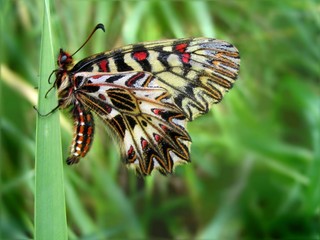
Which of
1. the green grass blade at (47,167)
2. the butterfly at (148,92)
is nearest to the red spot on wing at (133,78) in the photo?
the butterfly at (148,92)

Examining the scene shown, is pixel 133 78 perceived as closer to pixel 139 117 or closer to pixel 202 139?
pixel 139 117

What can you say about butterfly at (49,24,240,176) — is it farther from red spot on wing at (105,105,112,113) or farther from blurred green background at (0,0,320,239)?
blurred green background at (0,0,320,239)

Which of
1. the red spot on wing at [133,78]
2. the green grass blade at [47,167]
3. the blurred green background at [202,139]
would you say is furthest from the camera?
the blurred green background at [202,139]

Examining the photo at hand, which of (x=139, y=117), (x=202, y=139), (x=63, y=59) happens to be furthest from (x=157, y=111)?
(x=202, y=139)

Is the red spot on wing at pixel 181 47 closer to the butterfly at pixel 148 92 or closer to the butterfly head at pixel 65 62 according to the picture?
the butterfly at pixel 148 92

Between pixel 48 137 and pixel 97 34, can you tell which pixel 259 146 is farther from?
pixel 48 137

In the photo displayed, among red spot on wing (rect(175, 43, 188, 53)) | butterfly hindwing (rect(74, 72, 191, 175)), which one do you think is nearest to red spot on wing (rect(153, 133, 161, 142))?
butterfly hindwing (rect(74, 72, 191, 175))
